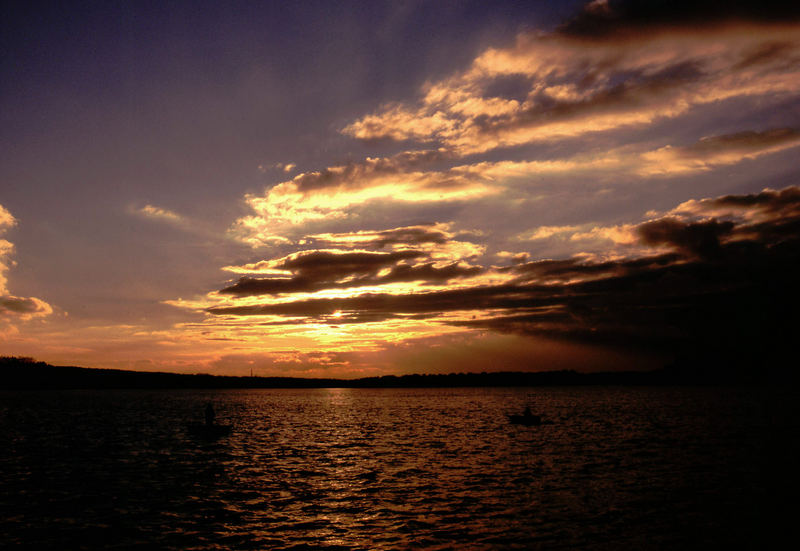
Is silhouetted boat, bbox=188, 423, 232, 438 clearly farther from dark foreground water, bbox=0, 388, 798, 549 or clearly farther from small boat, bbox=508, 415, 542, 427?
small boat, bbox=508, 415, 542, 427

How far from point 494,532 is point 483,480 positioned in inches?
587

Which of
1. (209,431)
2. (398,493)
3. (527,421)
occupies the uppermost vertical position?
(398,493)

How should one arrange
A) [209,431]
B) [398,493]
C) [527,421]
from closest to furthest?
[398,493], [209,431], [527,421]

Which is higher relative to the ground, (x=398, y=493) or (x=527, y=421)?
(x=398, y=493)

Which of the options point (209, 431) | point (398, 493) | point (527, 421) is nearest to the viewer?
point (398, 493)

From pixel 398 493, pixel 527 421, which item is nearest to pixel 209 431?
pixel 398 493

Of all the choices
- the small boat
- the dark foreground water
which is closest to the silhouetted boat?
the dark foreground water

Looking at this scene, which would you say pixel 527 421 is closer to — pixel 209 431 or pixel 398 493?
pixel 209 431

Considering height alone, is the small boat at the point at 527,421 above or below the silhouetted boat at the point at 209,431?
below

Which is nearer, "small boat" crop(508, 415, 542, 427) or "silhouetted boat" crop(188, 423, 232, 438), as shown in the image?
"silhouetted boat" crop(188, 423, 232, 438)

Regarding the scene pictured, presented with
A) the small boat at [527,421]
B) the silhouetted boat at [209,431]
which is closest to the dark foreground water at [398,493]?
the silhouetted boat at [209,431]

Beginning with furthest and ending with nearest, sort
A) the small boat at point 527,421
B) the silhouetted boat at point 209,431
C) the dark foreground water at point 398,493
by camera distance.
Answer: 1. the small boat at point 527,421
2. the silhouetted boat at point 209,431
3. the dark foreground water at point 398,493

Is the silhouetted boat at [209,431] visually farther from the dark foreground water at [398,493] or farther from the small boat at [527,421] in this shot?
the small boat at [527,421]

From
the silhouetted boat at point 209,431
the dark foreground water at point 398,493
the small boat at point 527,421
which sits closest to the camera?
the dark foreground water at point 398,493
